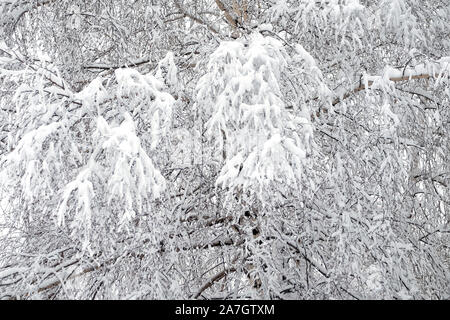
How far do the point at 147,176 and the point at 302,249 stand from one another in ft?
4.21

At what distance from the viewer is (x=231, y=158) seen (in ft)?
8.43

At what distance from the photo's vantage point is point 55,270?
285 centimetres

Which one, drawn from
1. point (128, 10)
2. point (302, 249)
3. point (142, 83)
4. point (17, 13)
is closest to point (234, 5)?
point (128, 10)

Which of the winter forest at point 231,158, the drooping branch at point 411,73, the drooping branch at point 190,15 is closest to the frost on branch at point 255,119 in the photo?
the winter forest at point 231,158

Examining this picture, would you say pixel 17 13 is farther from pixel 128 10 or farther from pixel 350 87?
pixel 350 87

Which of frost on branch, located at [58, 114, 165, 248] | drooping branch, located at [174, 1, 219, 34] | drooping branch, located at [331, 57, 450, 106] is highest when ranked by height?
drooping branch, located at [174, 1, 219, 34]

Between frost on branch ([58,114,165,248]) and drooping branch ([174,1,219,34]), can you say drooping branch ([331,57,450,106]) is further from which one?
frost on branch ([58,114,165,248])

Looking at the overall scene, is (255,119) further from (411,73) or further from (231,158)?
(411,73)

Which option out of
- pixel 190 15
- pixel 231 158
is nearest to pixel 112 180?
pixel 231 158

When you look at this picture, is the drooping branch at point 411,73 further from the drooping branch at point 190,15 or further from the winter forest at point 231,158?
the drooping branch at point 190,15

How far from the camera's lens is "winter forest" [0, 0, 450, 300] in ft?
7.73

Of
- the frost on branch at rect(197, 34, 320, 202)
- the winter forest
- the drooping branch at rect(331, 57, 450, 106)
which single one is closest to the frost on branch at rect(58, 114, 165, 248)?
the winter forest

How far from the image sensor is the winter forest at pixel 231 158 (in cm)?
236
